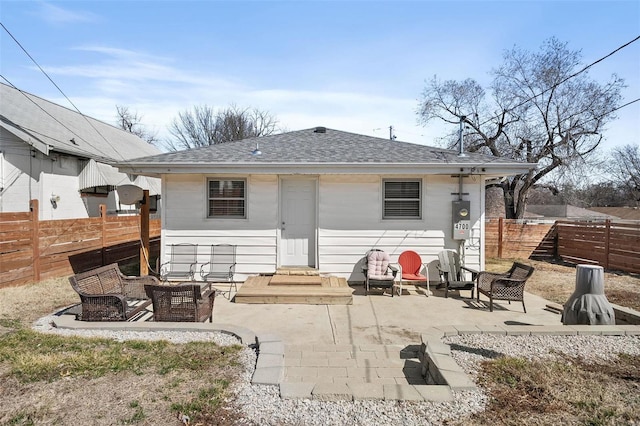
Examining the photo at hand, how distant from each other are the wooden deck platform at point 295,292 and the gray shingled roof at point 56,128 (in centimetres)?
526

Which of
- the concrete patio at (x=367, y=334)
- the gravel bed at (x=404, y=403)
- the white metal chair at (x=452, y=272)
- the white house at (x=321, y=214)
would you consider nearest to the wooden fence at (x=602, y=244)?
the concrete patio at (x=367, y=334)

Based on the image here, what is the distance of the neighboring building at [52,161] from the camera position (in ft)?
37.6

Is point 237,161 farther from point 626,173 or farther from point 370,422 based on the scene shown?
point 626,173

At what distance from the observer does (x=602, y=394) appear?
10.5ft

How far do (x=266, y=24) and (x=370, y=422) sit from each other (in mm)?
10047

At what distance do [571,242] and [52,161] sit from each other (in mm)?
18103

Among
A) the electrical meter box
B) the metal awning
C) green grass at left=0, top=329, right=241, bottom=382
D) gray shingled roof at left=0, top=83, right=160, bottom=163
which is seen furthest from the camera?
the metal awning

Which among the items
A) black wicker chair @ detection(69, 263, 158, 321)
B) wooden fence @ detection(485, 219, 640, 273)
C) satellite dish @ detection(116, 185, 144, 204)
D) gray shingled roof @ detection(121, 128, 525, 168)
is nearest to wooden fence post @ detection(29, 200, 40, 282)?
satellite dish @ detection(116, 185, 144, 204)

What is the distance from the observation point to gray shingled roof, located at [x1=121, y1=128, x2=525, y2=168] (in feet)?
26.5

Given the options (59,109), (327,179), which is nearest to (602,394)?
(327,179)

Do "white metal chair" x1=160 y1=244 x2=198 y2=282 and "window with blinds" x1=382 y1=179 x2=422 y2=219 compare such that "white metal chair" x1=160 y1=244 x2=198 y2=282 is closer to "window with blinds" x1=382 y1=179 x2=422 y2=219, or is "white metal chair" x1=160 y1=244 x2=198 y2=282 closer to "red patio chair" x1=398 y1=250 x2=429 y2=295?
"window with blinds" x1=382 y1=179 x2=422 y2=219

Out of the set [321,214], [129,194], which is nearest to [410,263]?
[321,214]

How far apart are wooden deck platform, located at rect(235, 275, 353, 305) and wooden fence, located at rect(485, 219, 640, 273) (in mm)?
8875

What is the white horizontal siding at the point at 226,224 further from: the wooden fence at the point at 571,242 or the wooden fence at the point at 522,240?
the wooden fence at the point at 571,242
